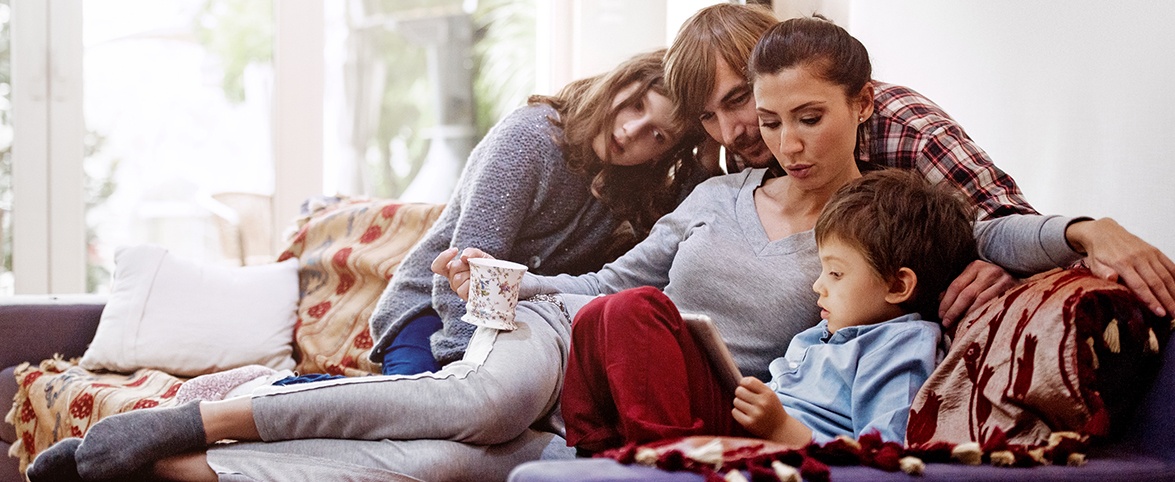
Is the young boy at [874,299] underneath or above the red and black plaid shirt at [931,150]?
underneath

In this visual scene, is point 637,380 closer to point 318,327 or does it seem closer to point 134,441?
point 134,441

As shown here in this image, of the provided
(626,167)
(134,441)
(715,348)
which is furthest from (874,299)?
(134,441)

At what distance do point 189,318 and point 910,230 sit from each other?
178 centimetres

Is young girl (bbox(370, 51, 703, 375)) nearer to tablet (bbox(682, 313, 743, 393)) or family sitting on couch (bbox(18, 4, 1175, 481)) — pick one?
family sitting on couch (bbox(18, 4, 1175, 481))

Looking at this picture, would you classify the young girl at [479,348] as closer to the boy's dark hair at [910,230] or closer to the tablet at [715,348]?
the tablet at [715,348]

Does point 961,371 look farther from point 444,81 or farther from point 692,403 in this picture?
point 444,81

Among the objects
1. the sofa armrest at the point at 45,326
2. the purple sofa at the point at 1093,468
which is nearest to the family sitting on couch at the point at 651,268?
the purple sofa at the point at 1093,468

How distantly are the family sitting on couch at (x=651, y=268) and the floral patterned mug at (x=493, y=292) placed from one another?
48mm

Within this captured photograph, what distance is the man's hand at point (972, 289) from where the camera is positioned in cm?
136

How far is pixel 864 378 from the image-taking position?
1.34 m

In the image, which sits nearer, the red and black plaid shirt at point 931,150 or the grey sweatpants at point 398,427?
the grey sweatpants at point 398,427

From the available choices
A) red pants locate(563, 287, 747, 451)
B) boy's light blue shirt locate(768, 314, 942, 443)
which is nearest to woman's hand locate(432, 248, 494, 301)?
red pants locate(563, 287, 747, 451)

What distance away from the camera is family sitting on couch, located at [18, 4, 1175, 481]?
1.35 meters

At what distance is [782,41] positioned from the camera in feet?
5.24
